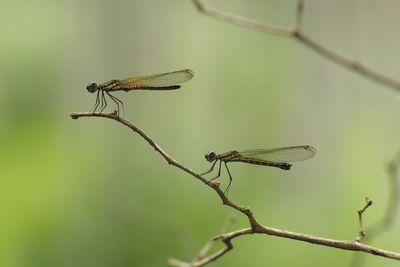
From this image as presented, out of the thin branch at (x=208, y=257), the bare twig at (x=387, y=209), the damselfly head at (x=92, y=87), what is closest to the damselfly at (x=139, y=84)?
the damselfly head at (x=92, y=87)

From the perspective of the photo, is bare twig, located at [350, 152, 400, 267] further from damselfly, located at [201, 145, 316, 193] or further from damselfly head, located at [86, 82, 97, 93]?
damselfly head, located at [86, 82, 97, 93]

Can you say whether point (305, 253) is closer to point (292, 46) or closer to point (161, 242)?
point (161, 242)

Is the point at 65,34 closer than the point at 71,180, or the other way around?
the point at 71,180

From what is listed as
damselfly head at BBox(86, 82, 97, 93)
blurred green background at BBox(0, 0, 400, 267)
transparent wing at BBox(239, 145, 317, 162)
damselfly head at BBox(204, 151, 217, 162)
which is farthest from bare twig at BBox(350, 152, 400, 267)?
blurred green background at BBox(0, 0, 400, 267)

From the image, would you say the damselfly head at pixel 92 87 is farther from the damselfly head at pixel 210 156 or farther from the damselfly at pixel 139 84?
the damselfly head at pixel 210 156

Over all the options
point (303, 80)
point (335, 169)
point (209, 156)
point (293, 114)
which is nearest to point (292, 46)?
point (303, 80)

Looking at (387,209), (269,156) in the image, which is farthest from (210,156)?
(387,209)
